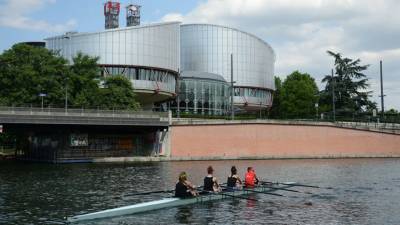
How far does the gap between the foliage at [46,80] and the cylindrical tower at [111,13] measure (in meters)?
43.7

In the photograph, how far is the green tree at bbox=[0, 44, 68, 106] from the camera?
65875 mm

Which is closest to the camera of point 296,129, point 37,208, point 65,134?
point 37,208

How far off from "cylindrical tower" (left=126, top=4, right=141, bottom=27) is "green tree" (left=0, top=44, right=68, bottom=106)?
49.9m

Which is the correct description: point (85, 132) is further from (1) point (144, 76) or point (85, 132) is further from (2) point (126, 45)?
(1) point (144, 76)

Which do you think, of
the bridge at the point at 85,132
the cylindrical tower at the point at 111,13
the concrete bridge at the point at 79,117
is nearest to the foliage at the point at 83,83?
the bridge at the point at 85,132

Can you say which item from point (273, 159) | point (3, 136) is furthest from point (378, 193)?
point (3, 136)

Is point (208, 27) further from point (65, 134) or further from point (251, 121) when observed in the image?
point (65, 134)

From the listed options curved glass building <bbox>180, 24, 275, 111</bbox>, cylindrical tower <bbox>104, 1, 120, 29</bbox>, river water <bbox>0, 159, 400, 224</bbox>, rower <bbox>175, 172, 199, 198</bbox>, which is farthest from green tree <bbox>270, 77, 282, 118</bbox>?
rower <bbox>175, 172, 199, 198</bbox>

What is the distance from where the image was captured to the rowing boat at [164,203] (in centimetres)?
2206

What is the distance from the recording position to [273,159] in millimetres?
70938

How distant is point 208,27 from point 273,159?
219ft

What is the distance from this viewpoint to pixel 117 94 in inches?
2953

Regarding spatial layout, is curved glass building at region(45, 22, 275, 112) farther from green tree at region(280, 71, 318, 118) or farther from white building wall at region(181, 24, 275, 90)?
green tree at region(280, 71, 318, 118)

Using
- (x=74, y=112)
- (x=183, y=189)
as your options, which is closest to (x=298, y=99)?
(x=74, y=112)
